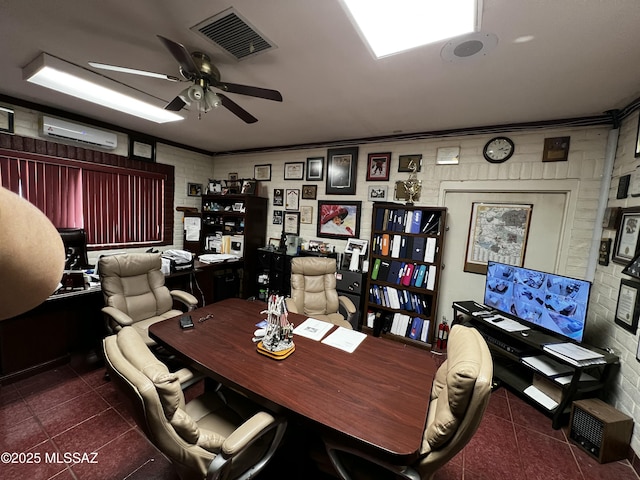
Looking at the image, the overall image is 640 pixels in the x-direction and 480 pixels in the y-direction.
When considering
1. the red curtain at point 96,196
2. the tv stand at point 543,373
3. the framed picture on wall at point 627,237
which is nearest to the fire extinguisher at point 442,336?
the tv stand at point 543,373

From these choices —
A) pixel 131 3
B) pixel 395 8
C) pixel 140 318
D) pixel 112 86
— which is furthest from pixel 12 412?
pixel 395 8

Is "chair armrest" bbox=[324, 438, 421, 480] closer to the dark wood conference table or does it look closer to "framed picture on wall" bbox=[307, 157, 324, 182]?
the dark wood conference table

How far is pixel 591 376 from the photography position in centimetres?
212

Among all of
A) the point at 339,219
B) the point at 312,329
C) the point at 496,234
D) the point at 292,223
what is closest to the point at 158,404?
the point at 312,329

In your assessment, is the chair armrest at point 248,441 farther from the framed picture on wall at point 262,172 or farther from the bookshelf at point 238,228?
the framed picture on wall at point 262,172

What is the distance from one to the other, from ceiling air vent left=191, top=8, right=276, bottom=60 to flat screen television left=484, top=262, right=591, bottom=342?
8.76 feet

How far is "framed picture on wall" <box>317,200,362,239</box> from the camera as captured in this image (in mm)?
3732

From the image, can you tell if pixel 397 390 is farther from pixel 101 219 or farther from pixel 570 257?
pixel 101 219

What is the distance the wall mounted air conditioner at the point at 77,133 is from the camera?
296cm

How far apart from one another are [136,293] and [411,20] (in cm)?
287

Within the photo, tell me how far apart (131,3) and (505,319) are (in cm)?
349

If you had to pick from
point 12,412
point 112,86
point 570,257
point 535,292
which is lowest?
point 12,412

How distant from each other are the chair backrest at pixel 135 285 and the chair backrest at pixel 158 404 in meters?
1.46

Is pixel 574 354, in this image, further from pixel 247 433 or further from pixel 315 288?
pixel 247 433
